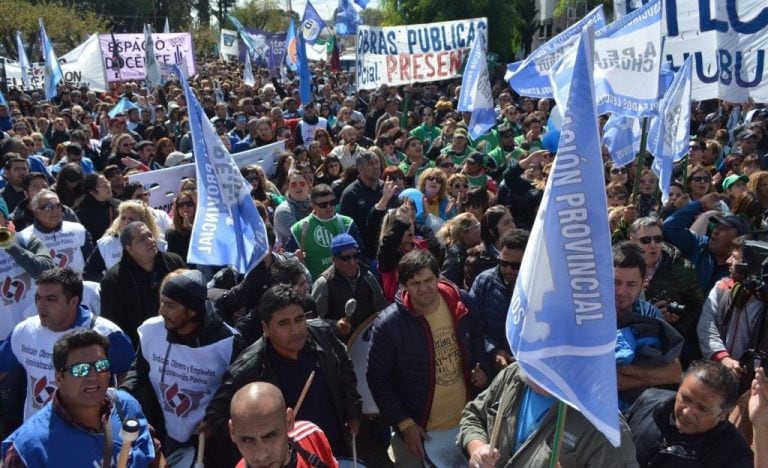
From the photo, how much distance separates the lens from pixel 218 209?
4.76 m

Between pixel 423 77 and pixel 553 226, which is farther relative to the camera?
pixel 423 77

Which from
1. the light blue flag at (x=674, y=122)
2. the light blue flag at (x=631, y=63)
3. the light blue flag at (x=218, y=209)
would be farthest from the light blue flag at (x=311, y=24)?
the light blue flag at (x=218, y=209)

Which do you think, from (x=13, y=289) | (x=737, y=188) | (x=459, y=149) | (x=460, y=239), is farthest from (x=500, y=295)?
(x=459, y=149)

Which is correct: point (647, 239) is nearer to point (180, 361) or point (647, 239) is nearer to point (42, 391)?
point (180, 361)

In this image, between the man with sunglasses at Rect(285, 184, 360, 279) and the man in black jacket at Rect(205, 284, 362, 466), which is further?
the man with sunglasses at Rect(285, 184, 360, 279)

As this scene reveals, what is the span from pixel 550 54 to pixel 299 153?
326 cm

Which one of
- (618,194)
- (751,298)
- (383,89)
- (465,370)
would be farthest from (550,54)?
(383,89)

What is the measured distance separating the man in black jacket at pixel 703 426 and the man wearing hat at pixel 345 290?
210 centimetres

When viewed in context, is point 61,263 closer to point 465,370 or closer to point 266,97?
point 465,370

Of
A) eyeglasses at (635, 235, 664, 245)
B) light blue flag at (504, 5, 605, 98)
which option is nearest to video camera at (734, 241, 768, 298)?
eyeglasses at (635, 235, 664, 245)

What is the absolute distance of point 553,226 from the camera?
2576 mm

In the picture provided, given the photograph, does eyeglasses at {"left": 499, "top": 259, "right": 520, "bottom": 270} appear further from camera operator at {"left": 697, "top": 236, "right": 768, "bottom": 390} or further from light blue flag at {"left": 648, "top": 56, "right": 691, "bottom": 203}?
light blue flag at {"left": 648, "top": 56, "right": 691, "bottom": 203}

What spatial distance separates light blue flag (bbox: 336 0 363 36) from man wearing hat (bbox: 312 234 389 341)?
17519 millimetres

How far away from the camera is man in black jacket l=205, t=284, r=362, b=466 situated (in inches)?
138
